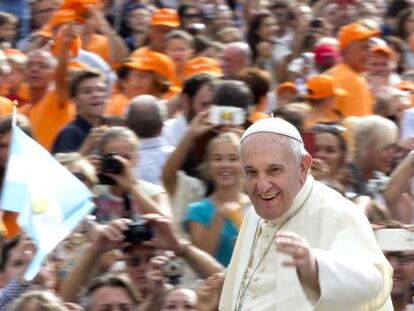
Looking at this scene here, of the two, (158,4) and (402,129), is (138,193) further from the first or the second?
(158,4)

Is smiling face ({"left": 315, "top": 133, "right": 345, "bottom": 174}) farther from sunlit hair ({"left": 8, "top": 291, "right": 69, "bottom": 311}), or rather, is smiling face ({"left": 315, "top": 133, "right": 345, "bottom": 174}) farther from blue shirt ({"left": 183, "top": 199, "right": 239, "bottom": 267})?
sunlit hair ({"left": 8, "top": 291, "right": 69, "bottom": 311})

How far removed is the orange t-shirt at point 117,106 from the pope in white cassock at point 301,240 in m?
5.14

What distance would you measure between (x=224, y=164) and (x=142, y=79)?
9.54 feet

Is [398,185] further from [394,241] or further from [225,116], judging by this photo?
[394,241]

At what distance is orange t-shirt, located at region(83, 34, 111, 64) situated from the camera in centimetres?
1211

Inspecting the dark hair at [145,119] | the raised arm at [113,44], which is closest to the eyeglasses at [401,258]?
the dark hair at [145,119]

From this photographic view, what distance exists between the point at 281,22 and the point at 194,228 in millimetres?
6847

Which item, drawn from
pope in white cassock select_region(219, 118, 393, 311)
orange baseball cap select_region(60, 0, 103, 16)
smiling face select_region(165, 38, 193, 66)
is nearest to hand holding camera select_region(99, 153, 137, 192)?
pope in white cassock select_region(219, 118, 393, 311)

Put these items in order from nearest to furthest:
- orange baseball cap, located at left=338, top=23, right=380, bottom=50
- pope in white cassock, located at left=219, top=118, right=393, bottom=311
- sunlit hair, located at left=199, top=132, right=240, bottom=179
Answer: pope in white cassock, located at left=219, top=118, right=393, bottom=311, sunlit hair, located at left=199, top=132, right=240, bottom=179, orange baseball cap, located at left=338, top=23, right=380, bottom=50

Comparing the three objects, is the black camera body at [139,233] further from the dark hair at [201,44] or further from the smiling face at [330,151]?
the dark hair at [201,44]

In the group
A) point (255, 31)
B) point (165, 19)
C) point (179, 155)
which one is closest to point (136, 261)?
point (179, 155)

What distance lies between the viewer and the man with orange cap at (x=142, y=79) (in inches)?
413

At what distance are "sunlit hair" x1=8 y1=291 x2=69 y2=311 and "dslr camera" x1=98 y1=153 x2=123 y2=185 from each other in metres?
1.42

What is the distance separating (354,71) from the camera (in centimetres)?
1109
